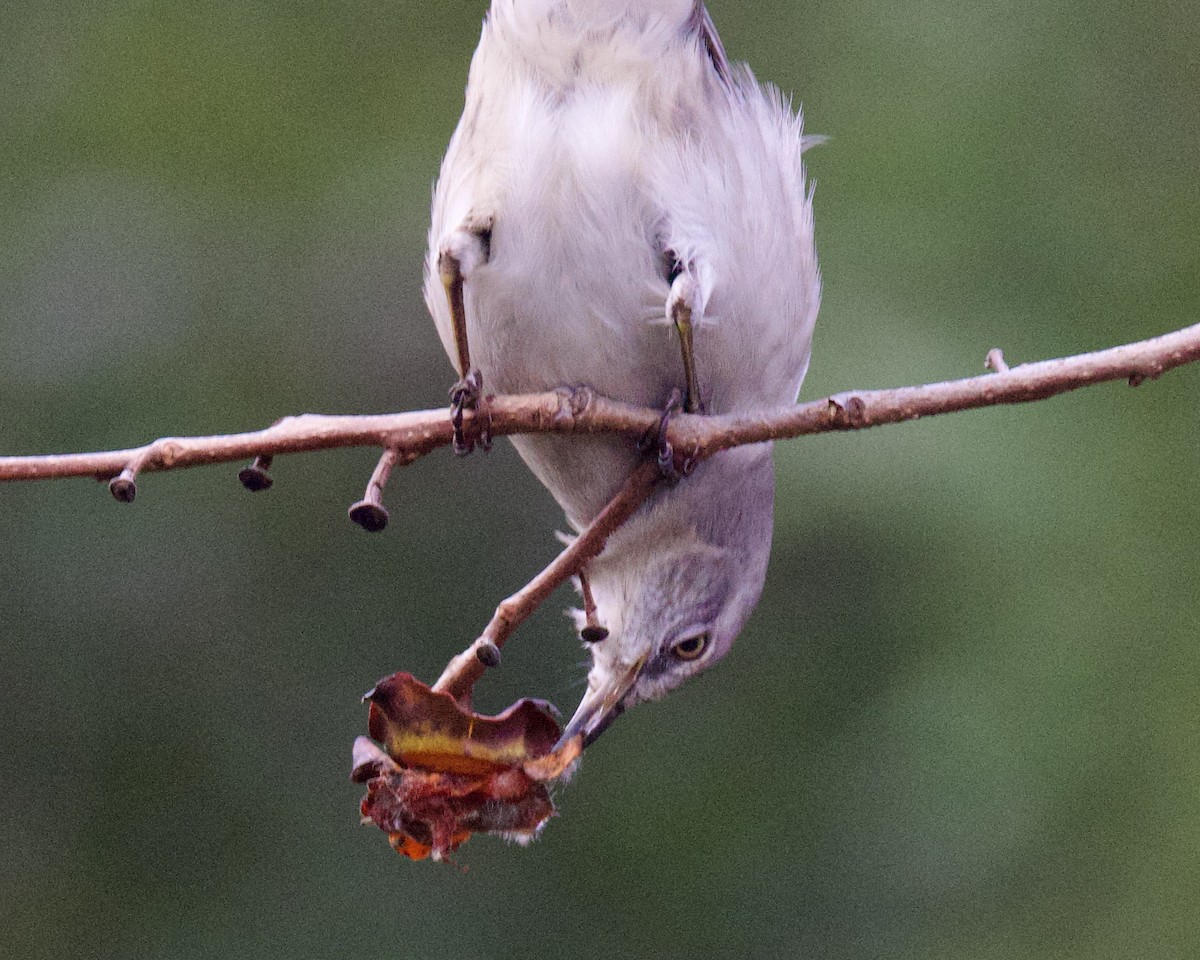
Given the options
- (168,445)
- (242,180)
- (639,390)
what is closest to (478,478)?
(242,180)

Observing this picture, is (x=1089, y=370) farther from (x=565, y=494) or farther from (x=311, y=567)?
(x=311, y=567)

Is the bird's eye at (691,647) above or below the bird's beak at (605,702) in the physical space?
above

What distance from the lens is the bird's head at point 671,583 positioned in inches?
93.9

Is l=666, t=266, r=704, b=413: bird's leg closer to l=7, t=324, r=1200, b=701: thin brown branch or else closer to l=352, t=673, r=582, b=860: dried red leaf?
l=7, t=324, r=1200, b=701: thin brown branch

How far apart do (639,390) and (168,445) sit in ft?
2.63

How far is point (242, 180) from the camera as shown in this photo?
11.5 feet

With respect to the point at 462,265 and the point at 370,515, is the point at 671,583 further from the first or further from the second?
the point at 370,515

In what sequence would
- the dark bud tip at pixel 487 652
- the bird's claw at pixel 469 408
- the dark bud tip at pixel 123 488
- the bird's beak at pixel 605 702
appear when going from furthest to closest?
the bird's beak at pixel 605 702 < the bird's claw at pixel 469 408 < the dark bud tip at pixel 487 652 < the dark bud tip at pixel 123 488

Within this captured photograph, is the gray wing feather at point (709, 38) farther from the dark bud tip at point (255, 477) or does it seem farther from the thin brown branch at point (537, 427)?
the dark bud tip at point (255, 477)

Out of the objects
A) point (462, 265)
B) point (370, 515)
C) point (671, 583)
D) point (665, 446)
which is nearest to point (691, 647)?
point (671, 583)

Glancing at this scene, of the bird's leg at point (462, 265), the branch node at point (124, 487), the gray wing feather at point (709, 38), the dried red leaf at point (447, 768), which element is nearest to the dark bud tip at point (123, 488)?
A: the branch node at point (124, 487)

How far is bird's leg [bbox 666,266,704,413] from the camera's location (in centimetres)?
206

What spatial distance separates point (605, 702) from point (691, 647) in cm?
18

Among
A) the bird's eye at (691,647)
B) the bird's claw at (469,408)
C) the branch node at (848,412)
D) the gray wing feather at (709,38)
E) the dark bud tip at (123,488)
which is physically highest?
the gray wing feather at (709,38)
